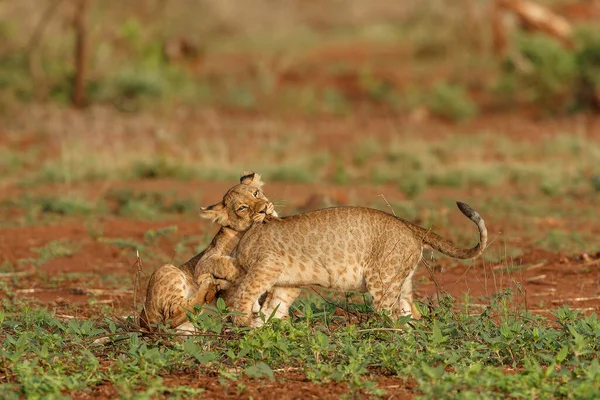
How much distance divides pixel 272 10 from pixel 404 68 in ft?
69.6

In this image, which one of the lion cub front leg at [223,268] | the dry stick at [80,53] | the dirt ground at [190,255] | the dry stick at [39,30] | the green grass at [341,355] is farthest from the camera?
the dry stick at [39,30]

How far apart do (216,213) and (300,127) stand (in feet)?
50.8

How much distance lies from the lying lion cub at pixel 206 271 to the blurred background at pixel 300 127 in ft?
2.31

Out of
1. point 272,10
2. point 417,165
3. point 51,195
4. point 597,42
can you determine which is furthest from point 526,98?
point 272,10

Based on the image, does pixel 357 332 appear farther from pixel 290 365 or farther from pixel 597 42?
pixel 597 42

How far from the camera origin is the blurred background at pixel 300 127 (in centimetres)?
1191

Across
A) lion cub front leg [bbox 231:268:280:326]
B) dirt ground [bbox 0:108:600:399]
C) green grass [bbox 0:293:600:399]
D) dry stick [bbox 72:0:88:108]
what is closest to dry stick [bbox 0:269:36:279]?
dirt ground [bbox 0:108:600:399]

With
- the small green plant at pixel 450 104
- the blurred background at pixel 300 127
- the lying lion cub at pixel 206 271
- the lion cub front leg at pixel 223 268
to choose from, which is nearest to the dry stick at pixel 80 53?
the blurred background at pixel 300 127

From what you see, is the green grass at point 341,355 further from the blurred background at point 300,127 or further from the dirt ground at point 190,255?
the blurred background at point 300,127

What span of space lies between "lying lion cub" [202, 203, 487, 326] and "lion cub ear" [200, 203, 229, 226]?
26cm

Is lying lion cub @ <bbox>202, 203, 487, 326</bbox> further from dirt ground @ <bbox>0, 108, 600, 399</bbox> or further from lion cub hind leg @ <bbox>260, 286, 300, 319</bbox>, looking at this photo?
dirt ground @ <bbox>0, 108, 600, 399</bbox>

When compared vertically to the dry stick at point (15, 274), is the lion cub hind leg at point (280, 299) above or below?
above

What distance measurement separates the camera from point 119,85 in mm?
23188

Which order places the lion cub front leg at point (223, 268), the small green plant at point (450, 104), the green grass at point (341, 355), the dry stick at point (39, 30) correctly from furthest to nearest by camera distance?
the small green plant at point (450, 104) → the dry stick at point (39, 30) → the lion cub front leg at point (223, 268) → the green grass at point (341, 355)
